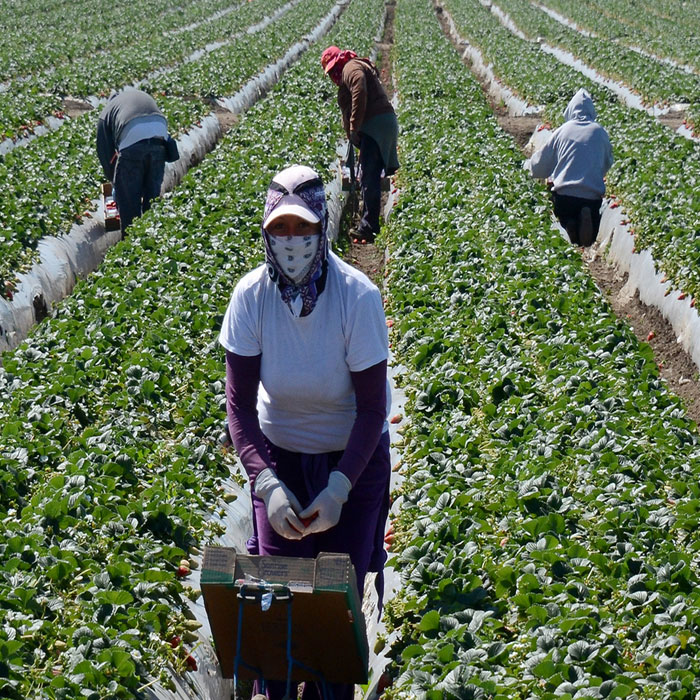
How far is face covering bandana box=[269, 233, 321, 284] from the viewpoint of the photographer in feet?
→ 10.9

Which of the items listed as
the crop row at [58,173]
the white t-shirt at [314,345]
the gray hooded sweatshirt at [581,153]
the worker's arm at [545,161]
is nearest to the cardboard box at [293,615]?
the white t-shirt at [314,345]

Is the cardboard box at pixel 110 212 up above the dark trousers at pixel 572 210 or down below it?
below

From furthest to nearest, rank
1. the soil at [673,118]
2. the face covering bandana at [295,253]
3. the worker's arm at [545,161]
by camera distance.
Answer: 1. the soil at [673,118]
2. the worker's arm at [545,161]
3. the face covering bandana at [295,253]

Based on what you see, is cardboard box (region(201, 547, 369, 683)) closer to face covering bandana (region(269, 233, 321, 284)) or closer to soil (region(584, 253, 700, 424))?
face covering bandana (region(269, 233, 321, 284))

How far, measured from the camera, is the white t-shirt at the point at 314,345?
11.2ft

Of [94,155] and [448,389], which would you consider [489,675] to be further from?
[94,155]

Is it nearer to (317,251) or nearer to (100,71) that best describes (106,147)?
(317,251)

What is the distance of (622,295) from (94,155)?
22.3 ft

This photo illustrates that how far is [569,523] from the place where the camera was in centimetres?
430

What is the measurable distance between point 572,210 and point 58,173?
592 centimetres

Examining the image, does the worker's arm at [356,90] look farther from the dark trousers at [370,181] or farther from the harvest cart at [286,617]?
the harvest cart at [286,617]

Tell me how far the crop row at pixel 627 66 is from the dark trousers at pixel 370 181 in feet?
33.0

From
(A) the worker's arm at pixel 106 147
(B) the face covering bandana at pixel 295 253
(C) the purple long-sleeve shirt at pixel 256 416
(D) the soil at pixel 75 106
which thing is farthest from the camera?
(D) the soil at pixel 75 106

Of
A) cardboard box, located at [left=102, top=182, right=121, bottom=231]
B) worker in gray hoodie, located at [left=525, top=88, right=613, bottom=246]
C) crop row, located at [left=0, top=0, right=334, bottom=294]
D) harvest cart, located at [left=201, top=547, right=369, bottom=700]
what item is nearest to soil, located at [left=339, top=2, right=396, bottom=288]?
worker in gray hoodie, located at [left=525, top=88, right=613, bottom=246]
